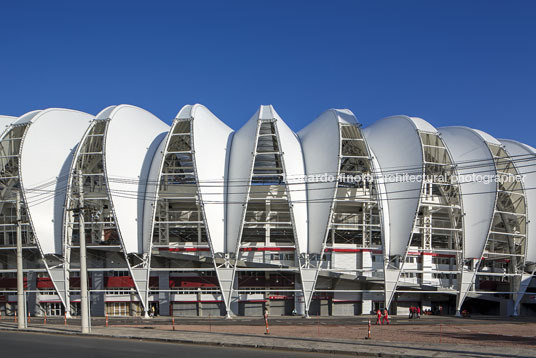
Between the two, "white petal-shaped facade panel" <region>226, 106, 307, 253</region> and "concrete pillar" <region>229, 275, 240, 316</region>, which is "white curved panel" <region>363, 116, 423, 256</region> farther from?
"concrete pillar" <region>229, 275, 240, 316</region>

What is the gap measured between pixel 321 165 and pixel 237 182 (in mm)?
7977

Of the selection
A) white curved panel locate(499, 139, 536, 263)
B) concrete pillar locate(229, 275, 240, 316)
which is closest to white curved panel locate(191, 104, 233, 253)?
concrete pillar locate(229, 275, 240, 316)

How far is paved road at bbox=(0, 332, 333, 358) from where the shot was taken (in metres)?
23.0

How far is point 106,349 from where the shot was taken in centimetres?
2492

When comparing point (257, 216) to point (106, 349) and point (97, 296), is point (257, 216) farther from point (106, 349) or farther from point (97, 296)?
point (106, 349)

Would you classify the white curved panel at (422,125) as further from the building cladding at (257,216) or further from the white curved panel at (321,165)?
the white curved panel at (321,165)

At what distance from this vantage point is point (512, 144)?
62.0 meters

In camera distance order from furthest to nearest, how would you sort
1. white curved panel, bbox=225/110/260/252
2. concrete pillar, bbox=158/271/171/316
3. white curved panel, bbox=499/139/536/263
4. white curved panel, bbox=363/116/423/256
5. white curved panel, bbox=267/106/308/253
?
white curved panel, bbox=499/139/536/263, concrete pillar, bbox=158/271/171/316, white curved panel, bbox=363/116/423/256, white curved panel, bbox=267/106/308/253, white curved panel, bbox=225/110/260/252

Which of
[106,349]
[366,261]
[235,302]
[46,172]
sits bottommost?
[235,302]

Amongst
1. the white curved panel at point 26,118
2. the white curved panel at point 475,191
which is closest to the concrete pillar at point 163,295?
the white curved panel at point 26,118

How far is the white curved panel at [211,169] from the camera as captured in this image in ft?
165

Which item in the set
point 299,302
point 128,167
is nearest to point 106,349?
point 299,302

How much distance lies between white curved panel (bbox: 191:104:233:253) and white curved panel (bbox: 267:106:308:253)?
5.94m

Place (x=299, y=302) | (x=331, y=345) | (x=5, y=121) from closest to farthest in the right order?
(x=331, y=345)
(x=299, y=302)
(x=5, y=121)
